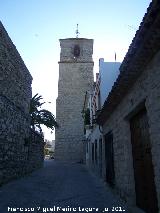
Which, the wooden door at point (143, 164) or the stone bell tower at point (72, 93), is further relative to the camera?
the stone bell tower at point (72, 93)

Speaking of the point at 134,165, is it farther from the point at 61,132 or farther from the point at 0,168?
the point at 61,132

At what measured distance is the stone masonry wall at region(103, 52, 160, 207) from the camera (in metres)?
4.31

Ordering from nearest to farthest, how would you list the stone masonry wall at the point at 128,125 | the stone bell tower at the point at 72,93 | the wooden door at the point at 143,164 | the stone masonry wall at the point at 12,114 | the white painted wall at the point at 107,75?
the stone masonry wall at the point at 128,125
the wooden door at the point at 143,164
the stone masonry wall at the point at 12,114
the white painted wall at the point at 107,75
the stone bell tower at the point at 72,93

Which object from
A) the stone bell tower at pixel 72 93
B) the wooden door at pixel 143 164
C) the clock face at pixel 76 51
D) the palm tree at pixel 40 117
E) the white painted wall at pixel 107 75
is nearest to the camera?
the wooden door at pixel 143 164

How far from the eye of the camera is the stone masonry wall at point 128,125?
14.1 feet

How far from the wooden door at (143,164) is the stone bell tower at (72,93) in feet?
76.2

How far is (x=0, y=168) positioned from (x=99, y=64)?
764 cm

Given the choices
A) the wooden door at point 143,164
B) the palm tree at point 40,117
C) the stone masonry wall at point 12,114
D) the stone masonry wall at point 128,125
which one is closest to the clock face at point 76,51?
the palm tree at point 40,117

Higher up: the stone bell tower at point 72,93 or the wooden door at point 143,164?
the stone bell tower at point 72,93

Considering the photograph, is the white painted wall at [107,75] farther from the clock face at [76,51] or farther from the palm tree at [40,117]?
the clock face at [76,51]

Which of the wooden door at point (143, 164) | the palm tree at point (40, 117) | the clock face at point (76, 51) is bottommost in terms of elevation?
the wooden door at point (143, 164)

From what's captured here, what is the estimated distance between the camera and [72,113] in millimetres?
31297

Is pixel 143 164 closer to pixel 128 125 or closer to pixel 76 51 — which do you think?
pixel 128 125

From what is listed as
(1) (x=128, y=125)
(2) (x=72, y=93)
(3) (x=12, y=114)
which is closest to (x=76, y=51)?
(2) (x=72, y=93)
